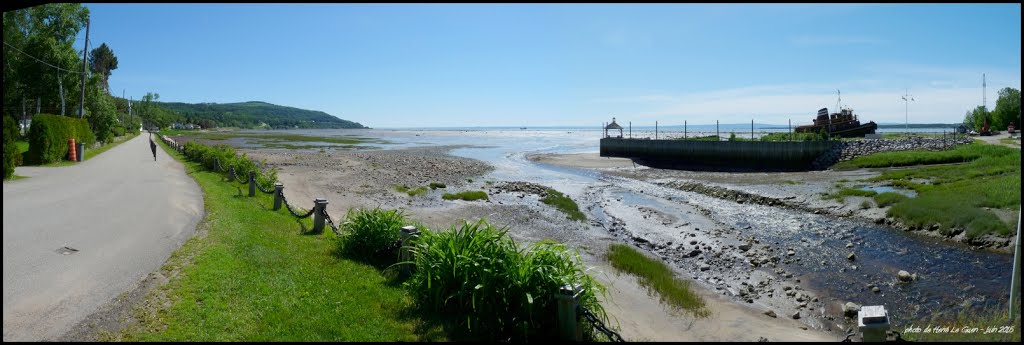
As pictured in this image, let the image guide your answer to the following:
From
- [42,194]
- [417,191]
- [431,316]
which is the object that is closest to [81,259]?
[431,316]

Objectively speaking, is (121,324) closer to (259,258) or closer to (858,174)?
(259,258)

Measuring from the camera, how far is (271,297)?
6.89m

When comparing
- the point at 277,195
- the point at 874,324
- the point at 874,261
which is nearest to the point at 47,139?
the point at 277,195

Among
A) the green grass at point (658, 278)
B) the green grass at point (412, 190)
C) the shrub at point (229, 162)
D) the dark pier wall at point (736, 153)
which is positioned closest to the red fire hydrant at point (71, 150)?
the shrub at point (229, 162)

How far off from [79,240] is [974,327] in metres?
14.7

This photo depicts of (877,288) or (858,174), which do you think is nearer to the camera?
(877,288)

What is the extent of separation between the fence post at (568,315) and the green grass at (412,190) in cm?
1772

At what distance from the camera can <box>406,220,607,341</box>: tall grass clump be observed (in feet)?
20.3

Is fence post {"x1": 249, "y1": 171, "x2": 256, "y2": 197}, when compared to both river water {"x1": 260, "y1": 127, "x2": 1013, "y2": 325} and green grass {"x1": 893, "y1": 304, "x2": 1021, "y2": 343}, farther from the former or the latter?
green grass {"x1": 893, "y1": 304, "x2": 1021, "y2": 343}

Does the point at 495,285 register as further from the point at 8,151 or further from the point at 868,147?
the point at 868,147

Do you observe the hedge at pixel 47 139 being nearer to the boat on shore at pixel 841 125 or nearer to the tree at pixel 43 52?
the tree at pixel 43 52

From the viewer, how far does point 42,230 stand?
34.0 ft

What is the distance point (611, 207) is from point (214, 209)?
1343 cm

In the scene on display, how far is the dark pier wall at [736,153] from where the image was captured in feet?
119
